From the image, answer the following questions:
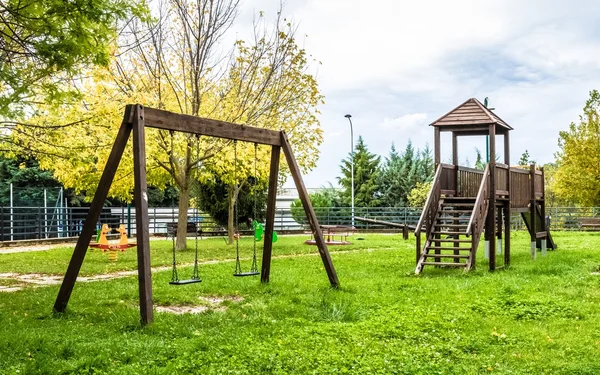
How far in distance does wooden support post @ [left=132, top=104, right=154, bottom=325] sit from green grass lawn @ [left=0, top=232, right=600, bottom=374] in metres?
0.31

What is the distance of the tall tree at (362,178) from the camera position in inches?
1975

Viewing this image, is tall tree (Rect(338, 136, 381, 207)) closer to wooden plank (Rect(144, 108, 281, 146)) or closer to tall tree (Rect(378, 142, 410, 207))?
tall tree (Rect(378, 142, 410, 207))

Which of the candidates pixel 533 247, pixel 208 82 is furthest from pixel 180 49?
pixel 533 247

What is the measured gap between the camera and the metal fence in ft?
87.1

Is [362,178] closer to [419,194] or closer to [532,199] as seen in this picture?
[419,194]

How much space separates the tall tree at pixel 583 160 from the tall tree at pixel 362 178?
16735 millimetres

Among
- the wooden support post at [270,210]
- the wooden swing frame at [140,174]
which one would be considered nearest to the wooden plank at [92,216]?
the wooden swing frame at [140,174]

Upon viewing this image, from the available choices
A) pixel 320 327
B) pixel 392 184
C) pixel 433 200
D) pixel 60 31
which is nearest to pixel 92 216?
pixel 60 31

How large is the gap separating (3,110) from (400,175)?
42.3 metres

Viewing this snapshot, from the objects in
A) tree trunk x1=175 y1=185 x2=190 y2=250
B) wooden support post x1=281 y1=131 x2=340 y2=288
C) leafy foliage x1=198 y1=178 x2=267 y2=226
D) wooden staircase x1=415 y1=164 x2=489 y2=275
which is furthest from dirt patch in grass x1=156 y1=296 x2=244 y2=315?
leafy foliage x1=198 y1=178 x2=267 y2=226

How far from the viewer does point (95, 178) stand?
827 inches

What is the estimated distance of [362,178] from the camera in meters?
51.2

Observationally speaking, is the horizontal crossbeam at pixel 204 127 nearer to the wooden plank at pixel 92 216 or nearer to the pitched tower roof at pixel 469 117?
the wooden plank at pixel 92 216

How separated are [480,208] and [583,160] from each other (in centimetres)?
2309
